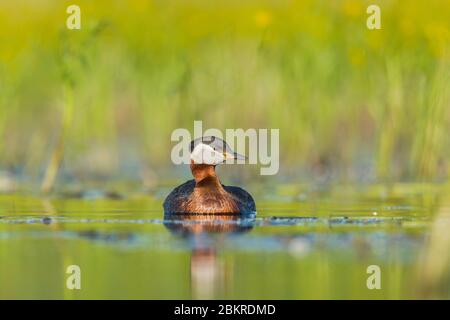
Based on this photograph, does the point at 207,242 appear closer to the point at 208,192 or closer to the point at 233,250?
the point at 233,250

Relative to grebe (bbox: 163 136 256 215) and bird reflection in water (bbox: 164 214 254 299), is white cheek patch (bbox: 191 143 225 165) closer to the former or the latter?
grebe (bbox: 163 136 256 215)

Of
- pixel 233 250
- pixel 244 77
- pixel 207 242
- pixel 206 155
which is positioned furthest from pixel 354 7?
pixel 233 250

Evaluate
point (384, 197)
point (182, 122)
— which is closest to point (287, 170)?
point (182, 122)

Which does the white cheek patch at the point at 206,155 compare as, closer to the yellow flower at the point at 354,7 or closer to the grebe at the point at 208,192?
the grebe at the point at 208,192

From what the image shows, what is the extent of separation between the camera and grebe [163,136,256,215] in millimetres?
12742

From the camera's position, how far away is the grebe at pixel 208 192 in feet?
41.8

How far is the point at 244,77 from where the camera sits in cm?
1720

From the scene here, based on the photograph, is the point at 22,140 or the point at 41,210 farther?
the point at 22,140

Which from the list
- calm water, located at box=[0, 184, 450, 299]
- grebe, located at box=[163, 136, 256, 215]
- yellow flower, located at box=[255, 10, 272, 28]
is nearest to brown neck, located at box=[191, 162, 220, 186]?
grebe, located at box=[163, 136, 256, 215]

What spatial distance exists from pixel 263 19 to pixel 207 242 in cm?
728

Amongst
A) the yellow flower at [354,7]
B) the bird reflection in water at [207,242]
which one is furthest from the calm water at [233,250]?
the yellow flower at [354,7]

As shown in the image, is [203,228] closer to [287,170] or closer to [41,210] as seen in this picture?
[41,210]

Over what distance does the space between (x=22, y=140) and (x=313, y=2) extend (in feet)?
18.7

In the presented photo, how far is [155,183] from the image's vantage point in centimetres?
1694
